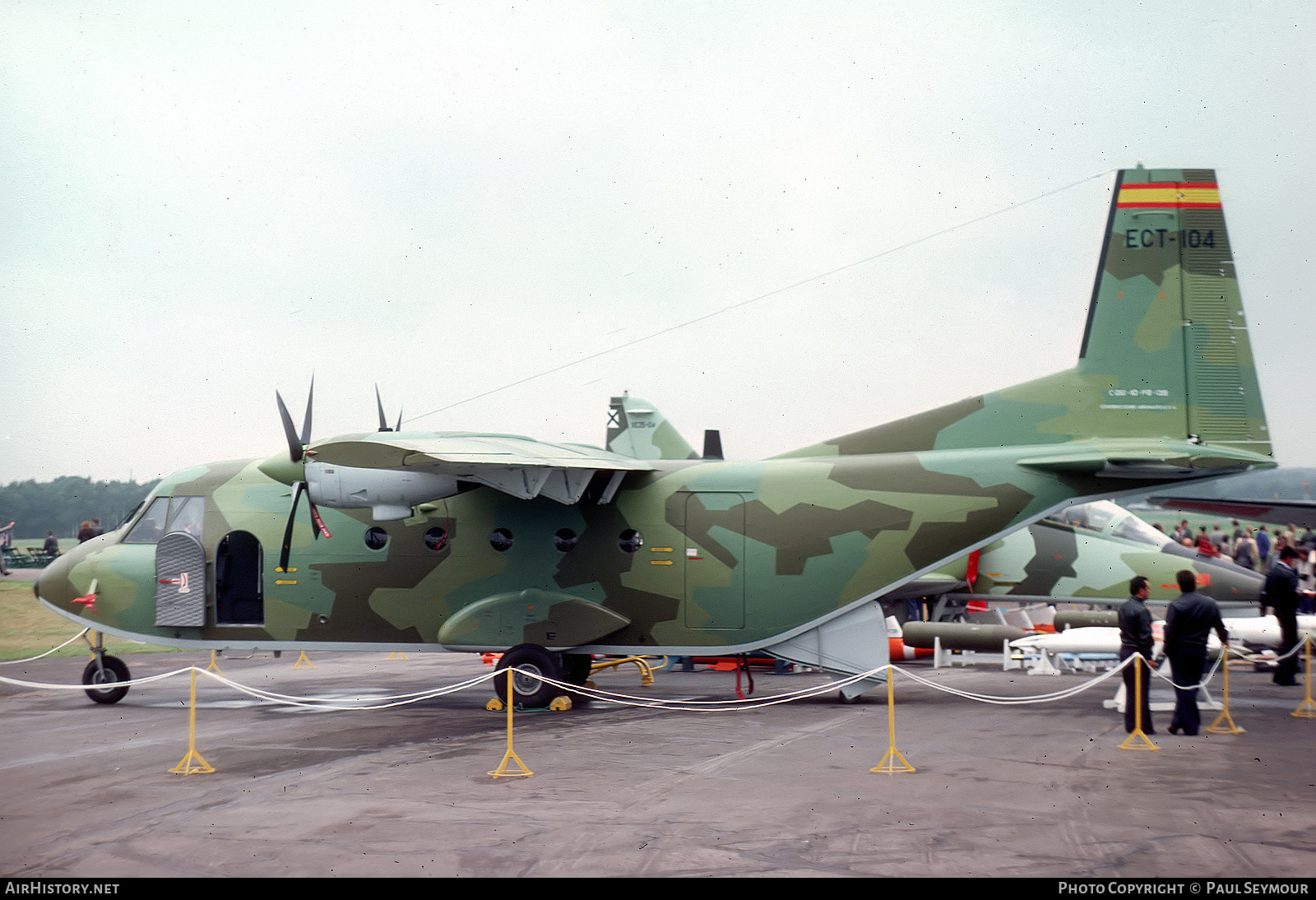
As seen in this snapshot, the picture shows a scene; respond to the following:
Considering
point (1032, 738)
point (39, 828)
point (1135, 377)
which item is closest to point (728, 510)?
point (1032, 738)

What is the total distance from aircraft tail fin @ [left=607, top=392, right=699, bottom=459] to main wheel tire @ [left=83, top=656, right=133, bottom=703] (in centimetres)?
1429

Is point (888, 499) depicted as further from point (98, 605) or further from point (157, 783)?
point (98, 605)

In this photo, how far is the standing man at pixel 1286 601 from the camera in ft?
48.6

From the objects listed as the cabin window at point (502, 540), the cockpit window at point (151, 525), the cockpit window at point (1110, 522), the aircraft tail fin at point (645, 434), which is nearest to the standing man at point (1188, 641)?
the cockpit window at point (1110, 522)

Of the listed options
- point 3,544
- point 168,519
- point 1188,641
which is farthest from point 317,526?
point 3,544

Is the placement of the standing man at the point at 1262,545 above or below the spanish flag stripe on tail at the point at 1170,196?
below

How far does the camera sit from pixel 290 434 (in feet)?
44.6

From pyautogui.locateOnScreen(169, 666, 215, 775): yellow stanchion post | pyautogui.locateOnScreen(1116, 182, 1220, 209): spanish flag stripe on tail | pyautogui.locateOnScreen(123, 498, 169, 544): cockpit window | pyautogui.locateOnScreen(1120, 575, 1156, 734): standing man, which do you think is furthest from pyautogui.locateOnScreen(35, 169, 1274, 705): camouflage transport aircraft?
pyautogui.locateOnScreen(169, 666, 215, 775): yellow stanchion post

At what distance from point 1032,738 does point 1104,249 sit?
687 centimetres

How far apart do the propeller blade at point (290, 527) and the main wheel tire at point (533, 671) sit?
137 inches

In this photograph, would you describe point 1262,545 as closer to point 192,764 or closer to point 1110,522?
point 1110,522

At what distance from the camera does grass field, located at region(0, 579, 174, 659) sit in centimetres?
2169

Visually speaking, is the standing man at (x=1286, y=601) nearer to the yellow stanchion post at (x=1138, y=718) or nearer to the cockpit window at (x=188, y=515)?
the yellow stanchion post at (x=1138, y=718)

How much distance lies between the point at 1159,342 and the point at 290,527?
1236 cm
